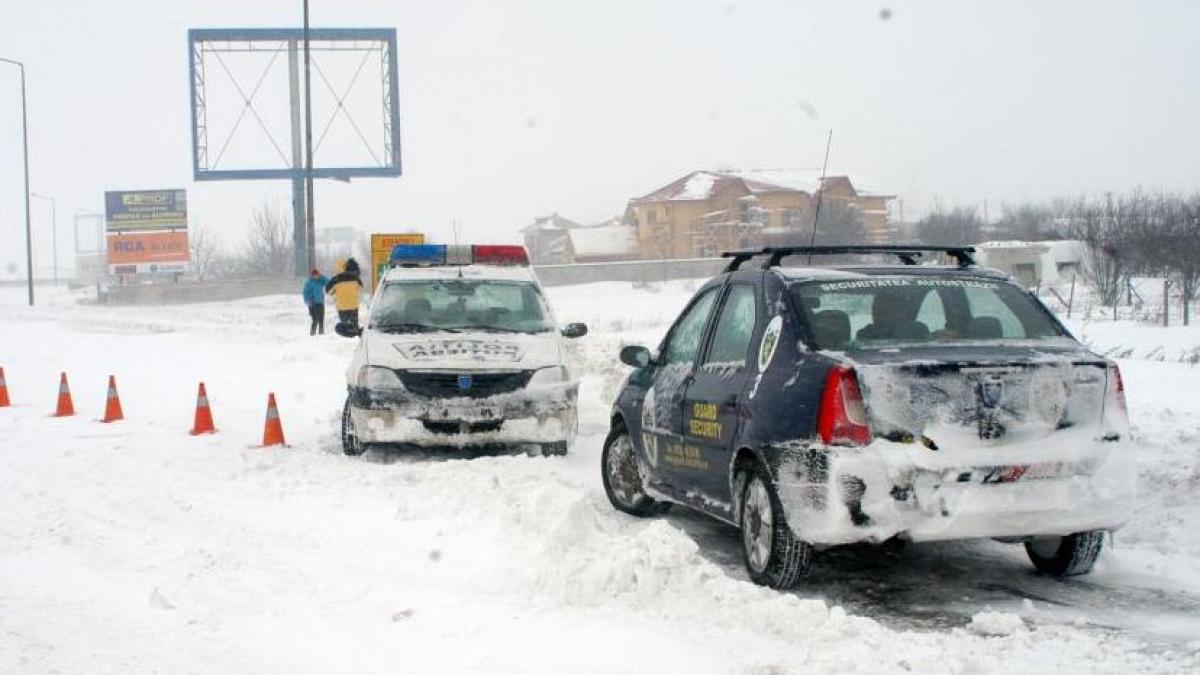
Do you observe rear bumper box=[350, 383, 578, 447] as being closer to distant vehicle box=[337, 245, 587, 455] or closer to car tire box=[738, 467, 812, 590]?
distant vehicle box=[337, 245, 587, 455]

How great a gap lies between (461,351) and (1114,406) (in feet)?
19.7

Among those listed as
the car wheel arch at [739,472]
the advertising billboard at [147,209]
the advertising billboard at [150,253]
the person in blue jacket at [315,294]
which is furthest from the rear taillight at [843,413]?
the advertising billboard at [147,209]

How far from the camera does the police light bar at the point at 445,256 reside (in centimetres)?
1267

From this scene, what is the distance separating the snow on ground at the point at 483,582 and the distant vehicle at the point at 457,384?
33 centimetres

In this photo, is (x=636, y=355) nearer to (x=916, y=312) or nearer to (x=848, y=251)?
(x=848, y=251)

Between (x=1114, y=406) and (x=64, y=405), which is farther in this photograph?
(x=64, y=405)

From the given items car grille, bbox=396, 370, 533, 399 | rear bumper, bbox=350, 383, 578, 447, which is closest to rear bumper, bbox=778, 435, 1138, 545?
rear bumper, bbox=350, 383, 578, 447

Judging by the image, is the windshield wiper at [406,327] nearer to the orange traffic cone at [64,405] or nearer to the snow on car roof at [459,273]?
the snow on car roof at [459,273]

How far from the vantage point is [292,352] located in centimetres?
2431

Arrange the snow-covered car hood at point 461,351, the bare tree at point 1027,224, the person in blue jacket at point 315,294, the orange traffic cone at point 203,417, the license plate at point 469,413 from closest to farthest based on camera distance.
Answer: the license plate at point 469,413, the snow-covered car hood at point 461,351, the orange traffic cone at point 203,417, the person in blue jacket at point 315,294, the bare tree at point 1027,224

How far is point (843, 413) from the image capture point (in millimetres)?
5840

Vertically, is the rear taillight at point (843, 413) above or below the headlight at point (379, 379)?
above

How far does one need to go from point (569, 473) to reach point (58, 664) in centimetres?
550

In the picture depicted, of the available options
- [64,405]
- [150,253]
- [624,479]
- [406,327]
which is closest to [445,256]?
[406,327]
